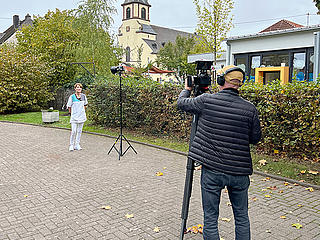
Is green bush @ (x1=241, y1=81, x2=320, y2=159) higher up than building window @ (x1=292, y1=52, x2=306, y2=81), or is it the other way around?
building window @ (x1=292, y1=52, x2=306, y2=81)

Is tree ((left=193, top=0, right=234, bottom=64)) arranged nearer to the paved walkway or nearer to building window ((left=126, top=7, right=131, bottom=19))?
the paved walkway

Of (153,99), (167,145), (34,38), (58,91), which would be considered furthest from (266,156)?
(34,38)

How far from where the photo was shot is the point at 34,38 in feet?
92.4

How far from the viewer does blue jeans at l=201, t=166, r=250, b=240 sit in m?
3.25

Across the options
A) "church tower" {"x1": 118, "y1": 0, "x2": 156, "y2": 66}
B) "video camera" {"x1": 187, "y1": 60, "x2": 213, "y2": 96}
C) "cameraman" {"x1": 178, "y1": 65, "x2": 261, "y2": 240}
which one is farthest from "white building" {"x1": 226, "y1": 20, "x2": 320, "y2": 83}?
"church tower" {"x1": 118, "y1": 0, "x2": 156, "y2": 66}

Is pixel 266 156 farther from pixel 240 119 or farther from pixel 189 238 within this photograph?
pixel 240 119

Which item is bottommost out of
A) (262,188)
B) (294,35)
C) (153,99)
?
(262,188)

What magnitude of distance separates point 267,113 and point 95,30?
50.2 ft

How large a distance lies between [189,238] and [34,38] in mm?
27752

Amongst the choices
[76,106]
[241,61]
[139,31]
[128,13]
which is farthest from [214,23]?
[128,13]

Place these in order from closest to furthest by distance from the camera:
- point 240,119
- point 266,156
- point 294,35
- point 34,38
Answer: point 240,119 → point 266,156 → point 294,35 → point 34,38

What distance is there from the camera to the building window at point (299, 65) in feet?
45.7

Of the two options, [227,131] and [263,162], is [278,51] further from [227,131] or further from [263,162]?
[227,131]

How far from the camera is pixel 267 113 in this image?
8336 mm
